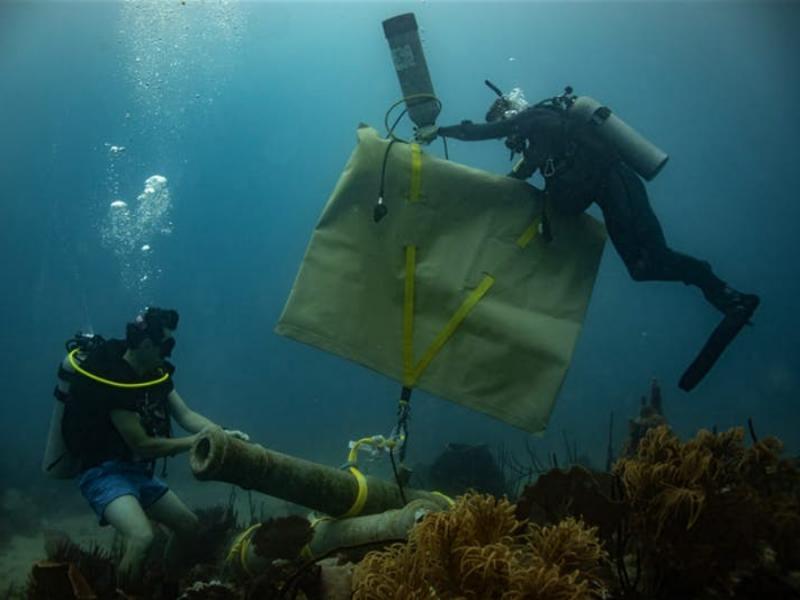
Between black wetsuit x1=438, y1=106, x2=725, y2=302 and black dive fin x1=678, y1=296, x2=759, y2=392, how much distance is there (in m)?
0.30

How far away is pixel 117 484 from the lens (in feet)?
17.3

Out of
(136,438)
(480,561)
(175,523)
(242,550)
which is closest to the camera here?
(480,561)

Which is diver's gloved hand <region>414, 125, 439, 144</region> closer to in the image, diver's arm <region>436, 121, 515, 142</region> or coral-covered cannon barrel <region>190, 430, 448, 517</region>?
diver's arm <region>436, 121, 515, 142</region>

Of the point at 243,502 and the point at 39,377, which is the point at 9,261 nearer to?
the point at 39,377

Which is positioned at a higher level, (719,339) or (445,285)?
(445,285)

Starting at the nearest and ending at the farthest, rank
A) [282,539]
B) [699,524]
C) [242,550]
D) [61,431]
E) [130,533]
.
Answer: [699,524] < [282,539] < [242,550] < [130,533] < [61,431]

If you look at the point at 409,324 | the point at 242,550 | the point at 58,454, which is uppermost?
the point at 409,324

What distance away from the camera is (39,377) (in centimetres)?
5709

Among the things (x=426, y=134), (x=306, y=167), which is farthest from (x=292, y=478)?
(x=306, y=167)

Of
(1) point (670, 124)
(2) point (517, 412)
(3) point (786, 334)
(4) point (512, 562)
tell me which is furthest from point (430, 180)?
(3) point (786, 334)

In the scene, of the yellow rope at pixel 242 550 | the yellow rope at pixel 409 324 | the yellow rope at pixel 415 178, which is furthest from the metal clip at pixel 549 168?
the yellow rope at pixel 242 550

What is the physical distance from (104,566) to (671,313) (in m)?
79.7

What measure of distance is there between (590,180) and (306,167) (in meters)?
83.0

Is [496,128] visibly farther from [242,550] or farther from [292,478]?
[242,550]
